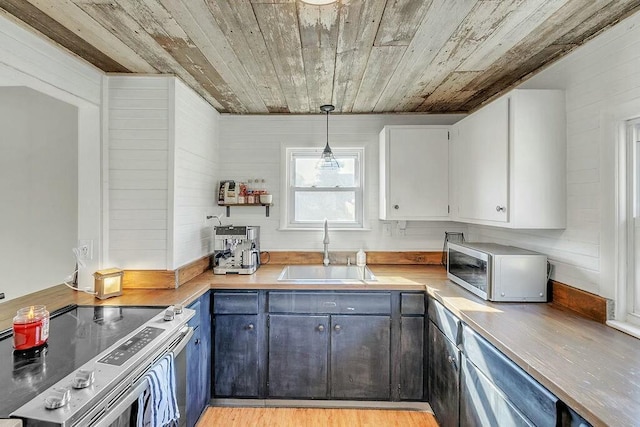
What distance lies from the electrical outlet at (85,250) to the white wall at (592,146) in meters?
2.87

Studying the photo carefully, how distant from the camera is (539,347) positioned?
130 cm

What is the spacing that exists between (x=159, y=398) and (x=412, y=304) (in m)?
1.62

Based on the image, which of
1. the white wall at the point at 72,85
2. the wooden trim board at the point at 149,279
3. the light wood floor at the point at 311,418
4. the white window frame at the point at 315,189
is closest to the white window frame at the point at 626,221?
the light wood floor at the point at 311,418

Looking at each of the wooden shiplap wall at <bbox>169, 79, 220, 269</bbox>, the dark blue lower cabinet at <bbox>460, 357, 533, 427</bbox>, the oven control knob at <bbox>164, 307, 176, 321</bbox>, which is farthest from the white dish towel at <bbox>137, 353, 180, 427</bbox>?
the dark blue lower cabinet at <bbox>460, 357, 533, 427</bbox>

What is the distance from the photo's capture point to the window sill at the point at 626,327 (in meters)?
1.41

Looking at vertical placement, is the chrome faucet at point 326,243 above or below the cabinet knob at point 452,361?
above

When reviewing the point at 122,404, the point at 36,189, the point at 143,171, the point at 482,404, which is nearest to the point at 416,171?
the point at 482,404

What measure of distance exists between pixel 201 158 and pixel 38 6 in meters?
1.34

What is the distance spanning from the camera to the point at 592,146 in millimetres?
1653

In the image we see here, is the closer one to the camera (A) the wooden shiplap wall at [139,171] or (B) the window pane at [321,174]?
(A) the wooden shiplap wall at [139,171]

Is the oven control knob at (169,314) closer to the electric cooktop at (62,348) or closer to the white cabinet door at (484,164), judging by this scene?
the electric cooktop at (62,348)

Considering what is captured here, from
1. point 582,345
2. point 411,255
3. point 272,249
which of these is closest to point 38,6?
point 272,249

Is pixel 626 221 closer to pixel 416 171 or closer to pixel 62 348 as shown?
pixel 416 171

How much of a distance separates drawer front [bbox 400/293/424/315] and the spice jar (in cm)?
196
